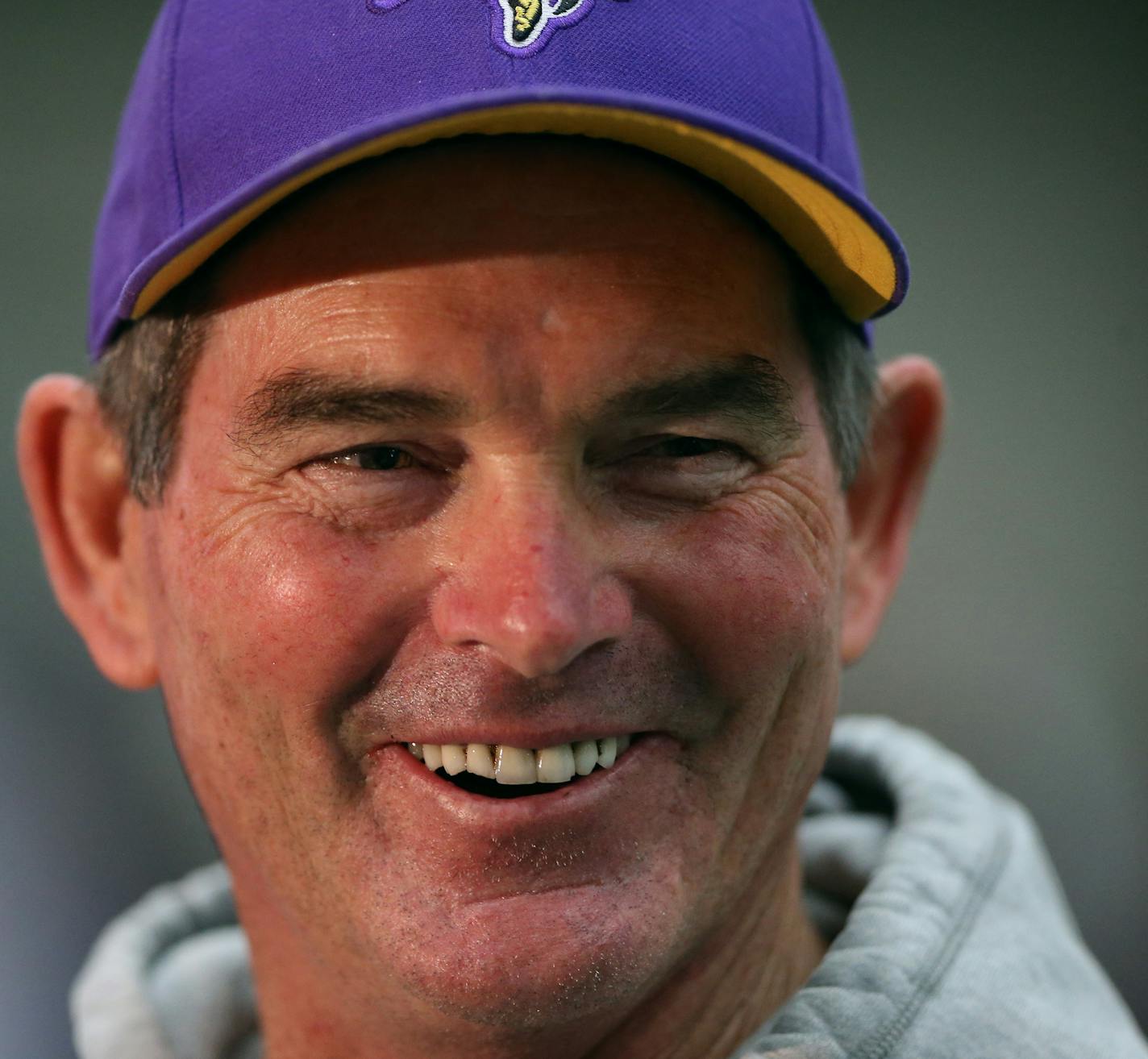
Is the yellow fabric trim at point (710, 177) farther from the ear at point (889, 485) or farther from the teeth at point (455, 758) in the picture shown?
the teeth at point (455, 758)

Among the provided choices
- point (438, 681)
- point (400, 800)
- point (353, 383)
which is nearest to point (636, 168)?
point (353, 383)

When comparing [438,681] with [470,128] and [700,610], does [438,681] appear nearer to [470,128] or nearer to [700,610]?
[700,610]

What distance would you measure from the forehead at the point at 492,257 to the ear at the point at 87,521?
1.48ft

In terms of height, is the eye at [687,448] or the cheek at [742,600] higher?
the eye at [687,448]

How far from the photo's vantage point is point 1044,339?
420 cm

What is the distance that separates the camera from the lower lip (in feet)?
4.61

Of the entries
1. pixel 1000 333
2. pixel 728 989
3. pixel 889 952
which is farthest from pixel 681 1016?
pixel 1000 333

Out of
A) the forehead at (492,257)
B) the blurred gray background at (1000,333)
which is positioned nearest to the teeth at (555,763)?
the forehead at (492,257)

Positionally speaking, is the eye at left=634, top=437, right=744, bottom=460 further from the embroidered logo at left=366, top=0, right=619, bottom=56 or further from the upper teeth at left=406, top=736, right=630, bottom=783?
the embroidered logo at left=366, top=0, right=619, bottom=56

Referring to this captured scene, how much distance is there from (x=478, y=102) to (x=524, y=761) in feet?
2.06

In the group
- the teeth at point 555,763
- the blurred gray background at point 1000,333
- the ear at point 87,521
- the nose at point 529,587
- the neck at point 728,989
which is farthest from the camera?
the blurred gray background at point 1000,333

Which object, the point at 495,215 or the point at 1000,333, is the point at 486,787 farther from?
the point at 1000,333

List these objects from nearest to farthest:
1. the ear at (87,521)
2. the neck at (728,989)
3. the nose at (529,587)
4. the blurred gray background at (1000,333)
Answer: the nose at (529,587) < the neck at (728,989) < the ear at (87,521) < the blurred gray background at (1000,333)

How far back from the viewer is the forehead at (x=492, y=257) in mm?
1365
